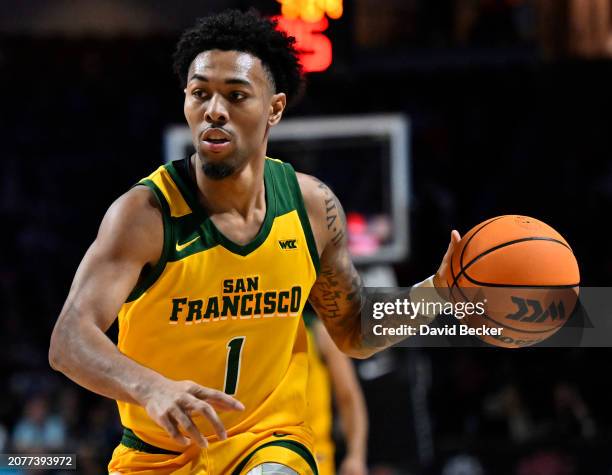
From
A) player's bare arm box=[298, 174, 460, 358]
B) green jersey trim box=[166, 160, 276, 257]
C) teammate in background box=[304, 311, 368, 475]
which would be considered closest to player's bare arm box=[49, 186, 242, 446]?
green jersey trim box=[166, 160, 276, 257]

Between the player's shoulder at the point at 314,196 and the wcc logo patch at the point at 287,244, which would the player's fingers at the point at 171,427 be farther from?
the player's shoulder at the point at 314,196

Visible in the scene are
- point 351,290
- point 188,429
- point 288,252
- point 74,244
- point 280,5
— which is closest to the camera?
point 188,429

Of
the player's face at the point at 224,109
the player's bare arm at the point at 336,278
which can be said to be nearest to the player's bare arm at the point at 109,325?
the player's face at the point at 224,109

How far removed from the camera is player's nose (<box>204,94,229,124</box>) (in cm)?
346

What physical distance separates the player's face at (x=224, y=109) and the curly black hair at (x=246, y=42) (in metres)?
0.04

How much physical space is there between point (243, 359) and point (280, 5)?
426 centimetres

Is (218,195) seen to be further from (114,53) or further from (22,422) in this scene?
(114,53)

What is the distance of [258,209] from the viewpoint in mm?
3713

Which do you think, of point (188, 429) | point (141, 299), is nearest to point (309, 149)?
point (141, 299)

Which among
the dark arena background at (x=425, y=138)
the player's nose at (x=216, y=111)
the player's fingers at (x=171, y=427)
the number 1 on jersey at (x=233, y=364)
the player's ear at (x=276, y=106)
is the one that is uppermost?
the dark arena background at (x=425, y=138)

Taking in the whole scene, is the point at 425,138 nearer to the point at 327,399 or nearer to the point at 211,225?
the point at 327,399

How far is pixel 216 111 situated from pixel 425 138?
7.44 m

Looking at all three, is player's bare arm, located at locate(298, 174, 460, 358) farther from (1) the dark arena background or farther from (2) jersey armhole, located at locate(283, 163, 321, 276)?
(1) the dark arena background

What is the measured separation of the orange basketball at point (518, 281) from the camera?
3.63 m
